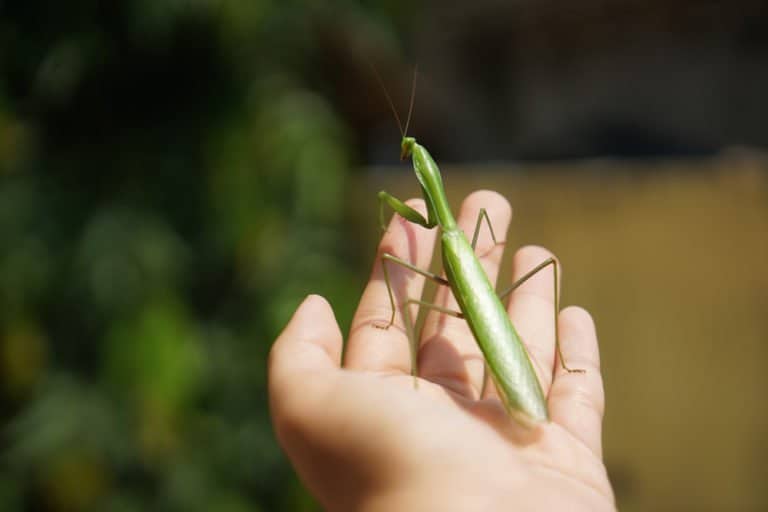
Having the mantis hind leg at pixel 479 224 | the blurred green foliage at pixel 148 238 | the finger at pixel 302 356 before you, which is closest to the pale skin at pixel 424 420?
the finger at pixel 302 356

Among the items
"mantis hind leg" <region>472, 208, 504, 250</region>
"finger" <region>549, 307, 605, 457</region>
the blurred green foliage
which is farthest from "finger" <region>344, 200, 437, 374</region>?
the blurred green foliage

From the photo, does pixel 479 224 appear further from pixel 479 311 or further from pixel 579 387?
pixel 579 387

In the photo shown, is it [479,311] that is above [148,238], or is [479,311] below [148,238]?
below

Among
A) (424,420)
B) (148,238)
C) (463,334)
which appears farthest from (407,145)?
(148,238)

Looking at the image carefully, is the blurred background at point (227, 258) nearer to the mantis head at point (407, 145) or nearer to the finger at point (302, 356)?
the mantis head at point (407, 145)

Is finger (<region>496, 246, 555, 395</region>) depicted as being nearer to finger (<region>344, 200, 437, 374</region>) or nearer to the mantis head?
finger (<region>344, 200, 437, 374</region>)

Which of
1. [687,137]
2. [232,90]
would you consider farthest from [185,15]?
[687,137]
